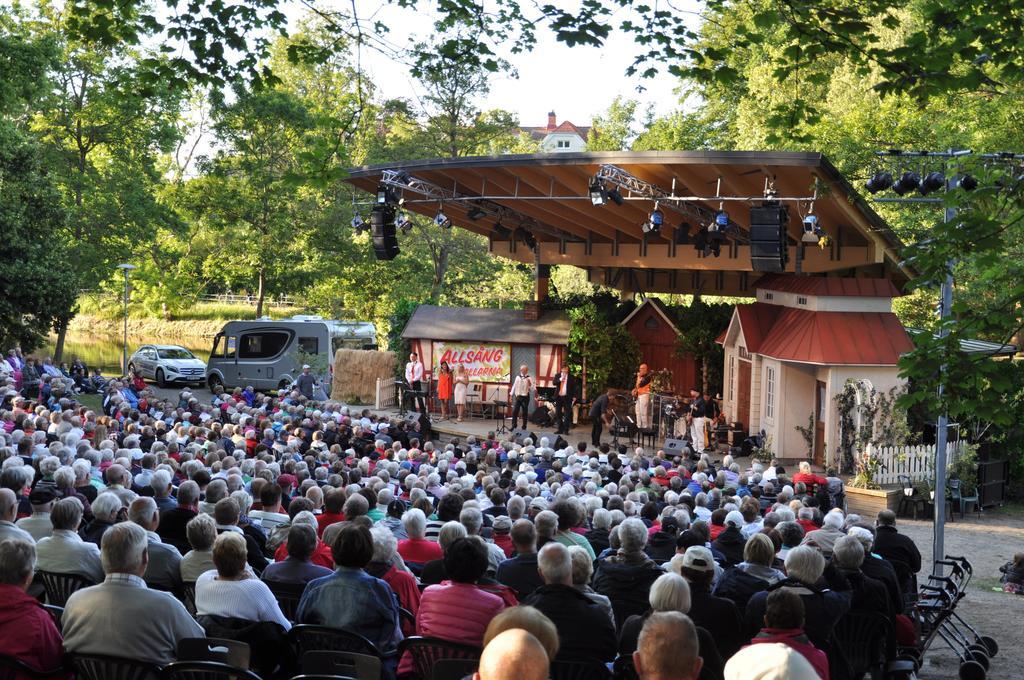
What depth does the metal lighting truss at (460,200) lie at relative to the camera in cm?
2014

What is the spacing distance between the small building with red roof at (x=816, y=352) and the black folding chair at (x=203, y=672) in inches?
615

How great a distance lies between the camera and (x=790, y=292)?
20.7 metres

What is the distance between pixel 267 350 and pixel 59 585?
23.4 m

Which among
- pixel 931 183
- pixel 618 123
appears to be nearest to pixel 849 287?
pixel 931 183

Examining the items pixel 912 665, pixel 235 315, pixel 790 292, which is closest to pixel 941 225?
pixel 912 665

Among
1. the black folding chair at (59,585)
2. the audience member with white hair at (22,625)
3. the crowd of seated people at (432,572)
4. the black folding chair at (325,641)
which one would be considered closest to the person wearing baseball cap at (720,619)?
the crowd of seated people at (432,572)

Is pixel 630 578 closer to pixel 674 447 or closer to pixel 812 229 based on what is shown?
pixel 812 229

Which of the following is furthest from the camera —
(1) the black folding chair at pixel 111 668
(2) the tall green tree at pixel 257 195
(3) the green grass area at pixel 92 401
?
(2) the tall green tree at pixel 257 195

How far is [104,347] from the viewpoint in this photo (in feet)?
163

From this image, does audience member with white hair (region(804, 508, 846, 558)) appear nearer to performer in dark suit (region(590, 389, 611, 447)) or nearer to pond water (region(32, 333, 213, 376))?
performer in dark suit (region(590, 389, 611, 447))

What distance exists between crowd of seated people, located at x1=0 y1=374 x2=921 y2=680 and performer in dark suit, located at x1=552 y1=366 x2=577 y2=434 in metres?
11.2

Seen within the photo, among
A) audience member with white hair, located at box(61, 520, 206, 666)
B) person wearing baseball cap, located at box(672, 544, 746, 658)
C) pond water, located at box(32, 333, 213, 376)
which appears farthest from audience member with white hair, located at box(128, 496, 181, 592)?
pond water, located at box(32, 333, 213, 376)

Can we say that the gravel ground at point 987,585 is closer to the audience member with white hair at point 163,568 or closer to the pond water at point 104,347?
the audience member with white hair at point 163,568

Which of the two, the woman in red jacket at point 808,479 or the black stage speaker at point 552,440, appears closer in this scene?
the woman in red jacket at point 808,479
